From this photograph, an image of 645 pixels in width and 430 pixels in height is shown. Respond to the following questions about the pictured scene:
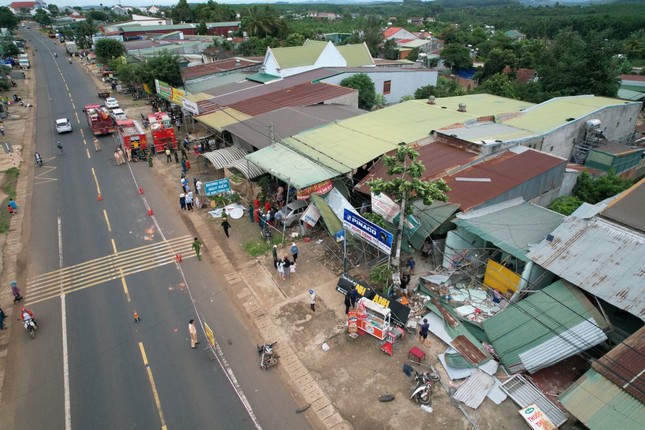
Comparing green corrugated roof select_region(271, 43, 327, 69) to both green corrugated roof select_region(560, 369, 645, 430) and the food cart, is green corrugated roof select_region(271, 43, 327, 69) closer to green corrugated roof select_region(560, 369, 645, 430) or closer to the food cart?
the food cart

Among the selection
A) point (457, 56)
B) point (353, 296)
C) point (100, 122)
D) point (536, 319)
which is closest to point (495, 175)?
point (536, 319)

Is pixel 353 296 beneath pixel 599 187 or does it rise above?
beneath

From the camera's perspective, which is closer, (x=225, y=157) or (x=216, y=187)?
(x=216, y=187)

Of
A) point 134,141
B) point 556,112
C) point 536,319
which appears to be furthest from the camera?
point 134,141

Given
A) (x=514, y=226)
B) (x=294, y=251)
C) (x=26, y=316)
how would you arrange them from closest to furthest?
(x=26, y=316), (x=514, y=226), (x=294, y=251)

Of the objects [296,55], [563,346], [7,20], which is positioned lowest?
[563,346]

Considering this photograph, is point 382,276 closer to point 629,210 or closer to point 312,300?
point 312,300

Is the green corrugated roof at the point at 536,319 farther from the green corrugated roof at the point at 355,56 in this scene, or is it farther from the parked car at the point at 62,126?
the parked car at the point at 62,126

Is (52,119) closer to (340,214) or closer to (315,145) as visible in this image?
(315,145)

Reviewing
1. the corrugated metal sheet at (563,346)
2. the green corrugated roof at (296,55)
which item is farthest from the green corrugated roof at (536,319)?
the green corrugated roof at (296,55)
